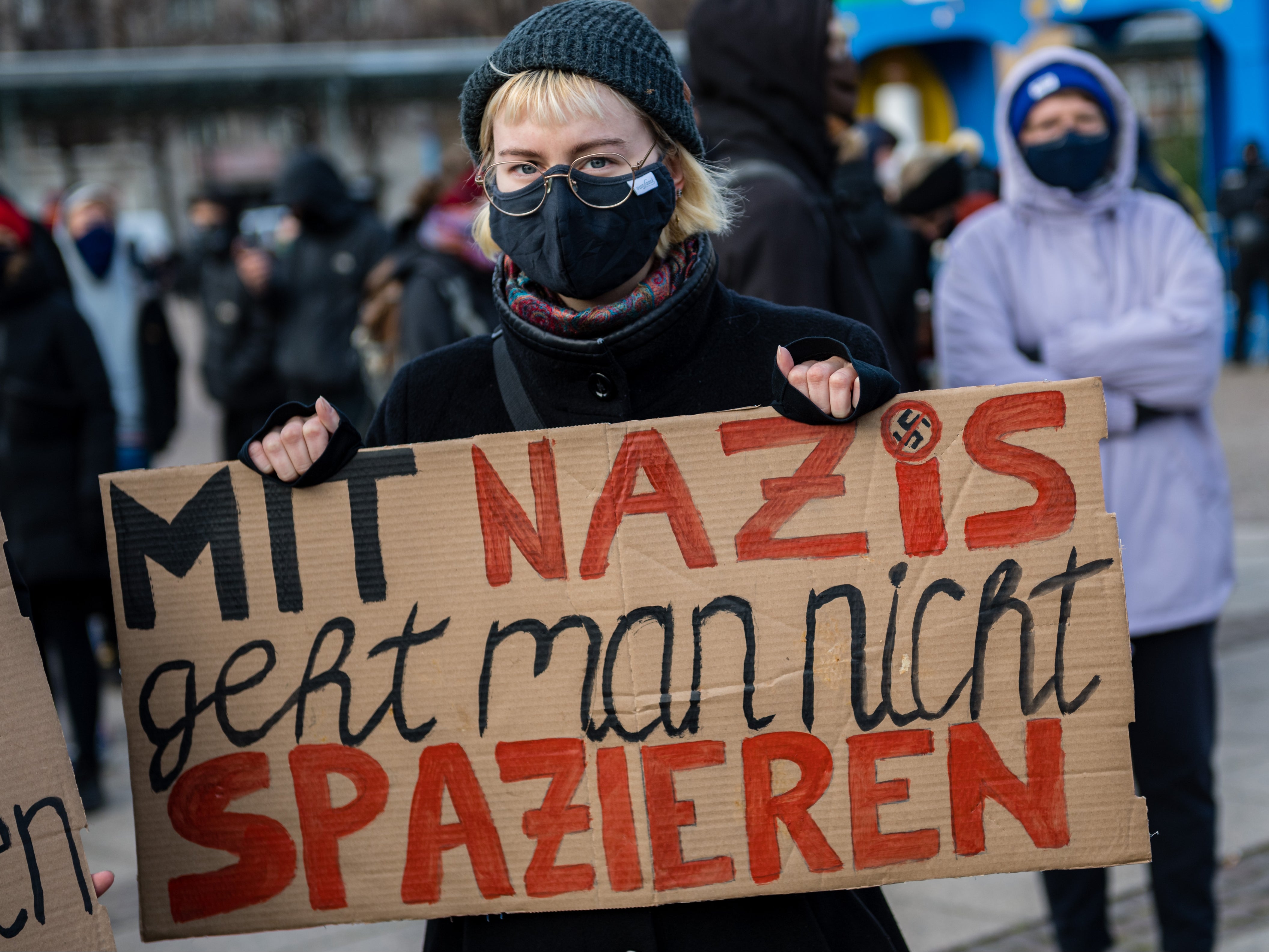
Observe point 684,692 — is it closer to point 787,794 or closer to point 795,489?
point 787,794


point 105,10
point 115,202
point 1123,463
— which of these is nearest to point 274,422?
point 1123,463

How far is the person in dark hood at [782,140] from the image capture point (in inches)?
118

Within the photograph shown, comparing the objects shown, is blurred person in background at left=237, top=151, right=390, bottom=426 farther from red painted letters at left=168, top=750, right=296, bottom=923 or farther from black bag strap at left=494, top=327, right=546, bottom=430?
red painted letters at left=168, top=750, right=296, bottom=923

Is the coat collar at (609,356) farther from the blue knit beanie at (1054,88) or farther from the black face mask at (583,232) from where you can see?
the blue knit beanie at (1054,88)

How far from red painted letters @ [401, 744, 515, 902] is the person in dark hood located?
4.53ft

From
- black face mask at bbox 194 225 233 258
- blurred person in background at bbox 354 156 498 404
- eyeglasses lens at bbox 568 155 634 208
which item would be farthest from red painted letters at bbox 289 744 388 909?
black face mask at bbox 194 225 233 258

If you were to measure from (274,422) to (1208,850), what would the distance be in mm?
2304

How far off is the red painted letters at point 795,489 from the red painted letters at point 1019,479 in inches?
6.1

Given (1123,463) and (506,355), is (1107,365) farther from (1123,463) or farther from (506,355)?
(506,355)

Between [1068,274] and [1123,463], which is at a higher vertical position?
[1068,274]

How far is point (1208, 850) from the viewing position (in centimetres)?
320

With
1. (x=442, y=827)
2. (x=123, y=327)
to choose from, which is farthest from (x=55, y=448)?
(x=442, y=827)

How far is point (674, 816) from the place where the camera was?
1.90 m

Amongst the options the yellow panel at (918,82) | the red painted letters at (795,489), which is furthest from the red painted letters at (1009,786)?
the yellow panel at (918,82)
